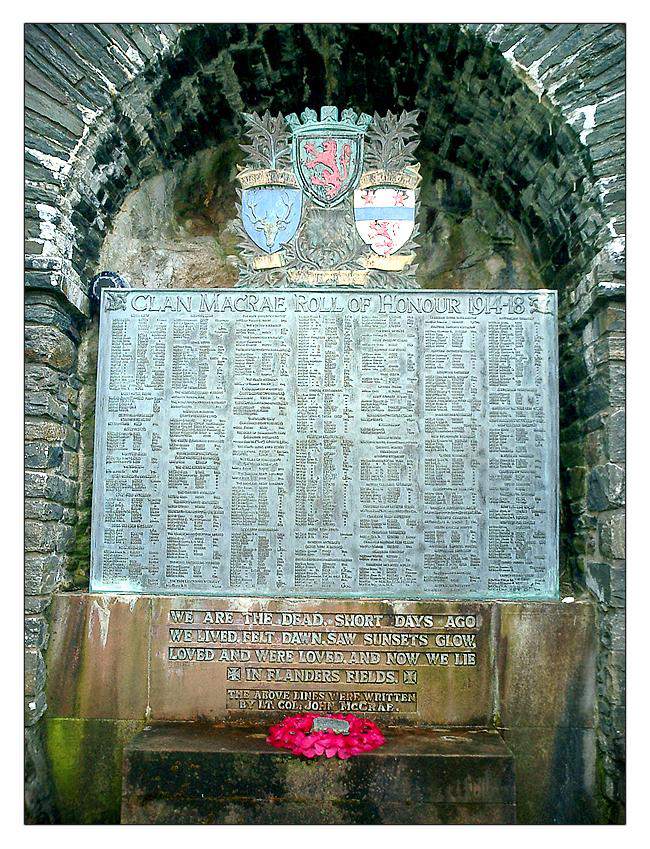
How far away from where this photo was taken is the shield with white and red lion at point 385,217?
19.6ft

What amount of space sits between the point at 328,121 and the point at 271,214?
928 mm

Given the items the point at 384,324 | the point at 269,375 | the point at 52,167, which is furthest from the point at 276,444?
the point at 52,167

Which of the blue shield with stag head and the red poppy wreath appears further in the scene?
the blue shield with stag head

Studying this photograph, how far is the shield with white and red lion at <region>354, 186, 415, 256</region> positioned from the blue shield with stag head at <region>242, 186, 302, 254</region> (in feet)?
1.75

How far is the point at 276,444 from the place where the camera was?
565 cm

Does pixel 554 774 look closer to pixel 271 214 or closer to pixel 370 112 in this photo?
pixel 271 214

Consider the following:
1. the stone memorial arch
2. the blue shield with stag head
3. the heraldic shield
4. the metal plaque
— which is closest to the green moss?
the stone memorial arch

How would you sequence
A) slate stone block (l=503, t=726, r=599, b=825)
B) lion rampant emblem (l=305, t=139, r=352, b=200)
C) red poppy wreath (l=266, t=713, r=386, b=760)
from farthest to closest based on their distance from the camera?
lion rampant emblem (l=305, t=139, r=352, b=200)
slate stone block (l=503, t=726, r=599, b=825)
red poppy wreath (l=266, t=713, r=386, b=760)

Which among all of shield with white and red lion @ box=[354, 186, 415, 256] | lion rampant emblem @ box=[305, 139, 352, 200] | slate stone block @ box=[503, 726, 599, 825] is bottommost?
→ slate stone block @ box=[503, 726, 599, 825]

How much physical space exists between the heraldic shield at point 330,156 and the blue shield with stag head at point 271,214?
0.55 feet

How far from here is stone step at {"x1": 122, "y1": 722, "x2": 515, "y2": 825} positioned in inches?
175

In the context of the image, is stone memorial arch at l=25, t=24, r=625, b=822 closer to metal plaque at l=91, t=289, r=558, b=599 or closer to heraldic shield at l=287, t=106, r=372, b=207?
metal plaque at l=91, t=289, r=558, b=599

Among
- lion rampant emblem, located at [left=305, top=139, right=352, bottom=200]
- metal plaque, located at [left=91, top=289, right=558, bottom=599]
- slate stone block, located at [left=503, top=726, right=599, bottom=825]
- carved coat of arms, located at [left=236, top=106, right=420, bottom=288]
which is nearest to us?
slate stone block, located at [left=503, top=726, right=599, bottom=825]

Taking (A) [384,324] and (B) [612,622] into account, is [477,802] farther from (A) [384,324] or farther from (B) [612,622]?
(A) [384,324]
